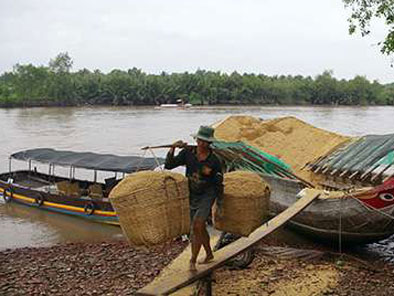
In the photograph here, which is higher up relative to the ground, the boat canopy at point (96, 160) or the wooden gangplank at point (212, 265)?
the wooden gangplank at point (212, 265)

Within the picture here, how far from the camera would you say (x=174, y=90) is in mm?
73125

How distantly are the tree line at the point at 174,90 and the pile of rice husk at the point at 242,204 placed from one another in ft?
217

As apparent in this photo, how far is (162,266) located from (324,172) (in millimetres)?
3635

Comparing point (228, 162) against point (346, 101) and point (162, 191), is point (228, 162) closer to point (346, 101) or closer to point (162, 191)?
point (162, 191)

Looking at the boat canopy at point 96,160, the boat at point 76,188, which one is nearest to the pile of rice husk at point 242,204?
the boat at point 76,188

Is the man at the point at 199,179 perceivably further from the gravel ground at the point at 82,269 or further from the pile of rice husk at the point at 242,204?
the gravel ground at the point at 82,269

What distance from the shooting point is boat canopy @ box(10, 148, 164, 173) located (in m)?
12.6

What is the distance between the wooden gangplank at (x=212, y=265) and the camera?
4.68 metres

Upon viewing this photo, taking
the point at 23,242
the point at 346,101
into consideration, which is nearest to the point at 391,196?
the point at 23,242

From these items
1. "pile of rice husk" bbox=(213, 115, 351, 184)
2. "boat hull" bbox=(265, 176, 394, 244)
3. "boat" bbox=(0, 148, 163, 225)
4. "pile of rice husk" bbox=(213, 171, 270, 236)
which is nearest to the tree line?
"boat" bbox=(0, 148, 163, 225)

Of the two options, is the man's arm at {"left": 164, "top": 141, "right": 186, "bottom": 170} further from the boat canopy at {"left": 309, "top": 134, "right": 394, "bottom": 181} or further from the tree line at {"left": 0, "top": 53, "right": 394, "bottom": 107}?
the tree line at {"left": 0, "top": 53, "right": 394, "bottom": 107}

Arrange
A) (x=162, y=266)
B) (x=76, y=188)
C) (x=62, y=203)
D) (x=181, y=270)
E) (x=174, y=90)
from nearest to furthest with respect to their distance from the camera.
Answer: (x=181, y=270), (x=162, y=266), (x=62, y=203), (x=76, y=188), (x=174, y=90)

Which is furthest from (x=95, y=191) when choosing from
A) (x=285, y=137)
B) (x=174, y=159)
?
(x=174, y=159)

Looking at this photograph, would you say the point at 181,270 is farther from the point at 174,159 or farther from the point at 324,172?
the point at 324,172
